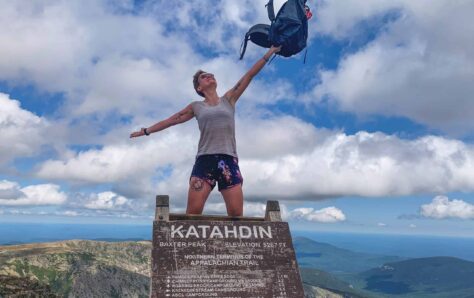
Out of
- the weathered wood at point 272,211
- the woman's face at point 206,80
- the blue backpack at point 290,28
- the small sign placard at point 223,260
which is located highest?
the blue backpack at point 290,28

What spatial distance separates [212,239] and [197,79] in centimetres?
460

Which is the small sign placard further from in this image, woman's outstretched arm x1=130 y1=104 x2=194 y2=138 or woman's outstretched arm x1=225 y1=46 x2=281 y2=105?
woman's outstretched arm x1=225 y1=46 x2=281 y2=105

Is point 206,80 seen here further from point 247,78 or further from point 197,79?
point 247,78

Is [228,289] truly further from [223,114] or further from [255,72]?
[255,72]

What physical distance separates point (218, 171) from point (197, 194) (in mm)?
706

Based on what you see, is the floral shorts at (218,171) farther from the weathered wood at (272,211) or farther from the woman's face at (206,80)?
the woman's face at (206,80)

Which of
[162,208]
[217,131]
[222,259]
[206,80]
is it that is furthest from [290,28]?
[222,259]

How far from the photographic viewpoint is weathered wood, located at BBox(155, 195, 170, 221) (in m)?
8.89

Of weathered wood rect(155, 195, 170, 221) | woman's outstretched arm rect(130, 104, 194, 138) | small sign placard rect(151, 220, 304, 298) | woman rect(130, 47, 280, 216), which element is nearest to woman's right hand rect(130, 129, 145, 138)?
woman's outstretched arm rect(130, 104, 194, 138)

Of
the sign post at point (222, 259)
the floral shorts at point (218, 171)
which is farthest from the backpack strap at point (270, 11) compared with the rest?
the sign post at point (222, 259)

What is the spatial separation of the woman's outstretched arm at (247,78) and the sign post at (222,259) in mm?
3358

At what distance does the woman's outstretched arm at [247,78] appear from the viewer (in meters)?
10.9

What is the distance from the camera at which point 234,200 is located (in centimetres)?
992

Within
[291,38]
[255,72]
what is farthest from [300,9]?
[255,72]
